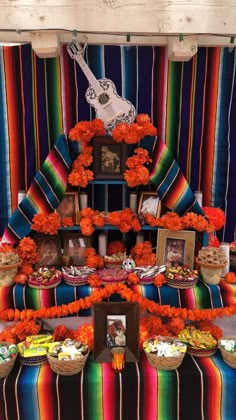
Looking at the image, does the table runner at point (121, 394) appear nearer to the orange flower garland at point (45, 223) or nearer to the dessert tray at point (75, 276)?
the dessert tray at point (75, 276)

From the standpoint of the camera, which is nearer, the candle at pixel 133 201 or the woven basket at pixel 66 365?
the woven basket at pixel 66 365

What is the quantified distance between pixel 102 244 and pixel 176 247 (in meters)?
0.49

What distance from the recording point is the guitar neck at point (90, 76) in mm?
2242

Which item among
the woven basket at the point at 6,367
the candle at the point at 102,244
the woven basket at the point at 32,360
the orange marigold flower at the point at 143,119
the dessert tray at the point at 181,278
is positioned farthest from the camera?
the candle at the point at 102,244

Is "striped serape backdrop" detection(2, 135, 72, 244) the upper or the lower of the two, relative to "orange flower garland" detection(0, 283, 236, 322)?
upper

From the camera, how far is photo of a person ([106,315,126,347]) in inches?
74.7

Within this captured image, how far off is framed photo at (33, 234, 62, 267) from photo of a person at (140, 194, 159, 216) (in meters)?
0.58

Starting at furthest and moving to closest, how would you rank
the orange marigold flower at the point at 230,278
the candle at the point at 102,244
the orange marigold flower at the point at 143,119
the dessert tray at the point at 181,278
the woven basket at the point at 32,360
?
1. the candle at the point at 102,244
2. the orange marigold flower at the point at 143,119
3. the orange marigold flower at the point at 230,278
4. the dessert tray at the point at 181,278
5. the woven basket at the point at 32,360

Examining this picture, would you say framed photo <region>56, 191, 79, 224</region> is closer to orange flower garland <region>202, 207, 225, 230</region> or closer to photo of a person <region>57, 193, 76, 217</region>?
photo of a person <region>57, 193, 76, 217</region>

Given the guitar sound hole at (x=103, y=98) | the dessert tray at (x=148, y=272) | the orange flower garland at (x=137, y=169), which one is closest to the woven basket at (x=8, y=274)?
the dessert tray at (x=148, y=272)

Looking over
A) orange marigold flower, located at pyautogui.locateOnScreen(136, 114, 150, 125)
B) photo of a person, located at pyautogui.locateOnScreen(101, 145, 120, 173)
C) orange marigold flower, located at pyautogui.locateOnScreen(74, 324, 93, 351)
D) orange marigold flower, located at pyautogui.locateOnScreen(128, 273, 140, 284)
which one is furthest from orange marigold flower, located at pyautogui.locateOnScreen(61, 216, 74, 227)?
orange marigold flower, located at pyautogui.locateOnScreen(136, 114, 150, 125)

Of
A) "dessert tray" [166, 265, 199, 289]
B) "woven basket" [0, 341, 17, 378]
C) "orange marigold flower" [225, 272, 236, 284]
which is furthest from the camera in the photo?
"orange marigold flower" [225, 272, 236, 284]

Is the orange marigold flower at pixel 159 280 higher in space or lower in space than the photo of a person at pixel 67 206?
lower

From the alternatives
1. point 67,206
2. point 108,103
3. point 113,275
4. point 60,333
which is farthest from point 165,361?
point 108,103
